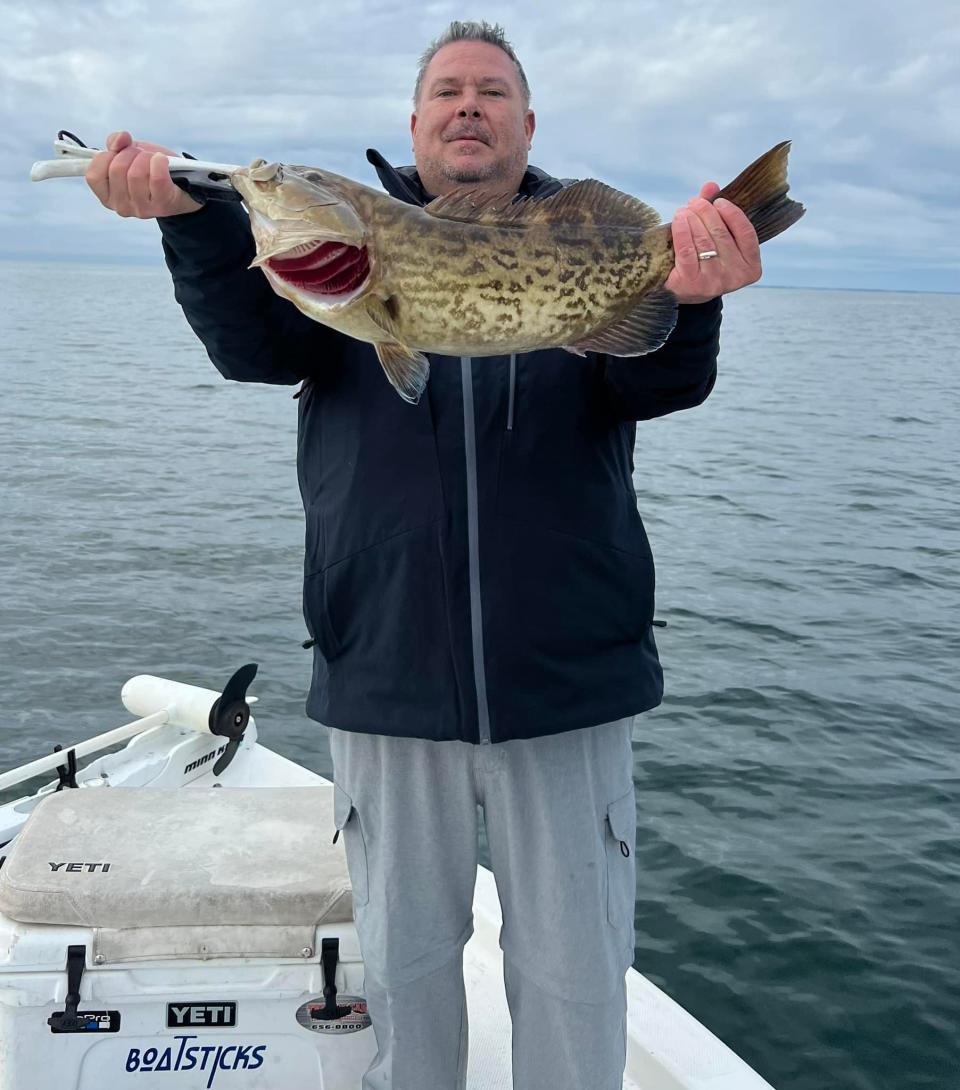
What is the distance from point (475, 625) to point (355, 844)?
2.65 feet

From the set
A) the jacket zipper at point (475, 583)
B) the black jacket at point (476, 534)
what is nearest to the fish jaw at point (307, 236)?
the black jacket at point (476, 534)

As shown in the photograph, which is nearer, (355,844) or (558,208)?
(558,208)

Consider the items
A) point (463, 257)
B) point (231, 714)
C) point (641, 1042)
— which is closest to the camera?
point (463, 257)

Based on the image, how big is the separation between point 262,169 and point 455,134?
40.3 inches

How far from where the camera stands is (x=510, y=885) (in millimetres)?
3295

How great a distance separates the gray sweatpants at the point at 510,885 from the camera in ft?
10.5

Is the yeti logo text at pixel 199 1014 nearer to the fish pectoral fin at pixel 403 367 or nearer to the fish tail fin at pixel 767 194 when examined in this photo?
the fish pectoral fin at pixel 403 367

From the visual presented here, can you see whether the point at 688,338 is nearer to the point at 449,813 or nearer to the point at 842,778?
the point at 449,813

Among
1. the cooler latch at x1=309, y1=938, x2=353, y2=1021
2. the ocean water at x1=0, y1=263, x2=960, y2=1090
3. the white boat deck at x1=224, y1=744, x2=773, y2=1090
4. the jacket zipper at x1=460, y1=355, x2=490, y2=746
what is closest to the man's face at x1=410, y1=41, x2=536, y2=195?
the jacket zipper at x1=460, y1=355, x2=490, y2=746

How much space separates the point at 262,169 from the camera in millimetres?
2309

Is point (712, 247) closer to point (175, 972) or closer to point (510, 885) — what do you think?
point (510, 885)

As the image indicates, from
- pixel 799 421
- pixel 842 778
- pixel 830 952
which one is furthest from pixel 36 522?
pixel 799 421

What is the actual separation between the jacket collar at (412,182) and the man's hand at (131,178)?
0.75 metres

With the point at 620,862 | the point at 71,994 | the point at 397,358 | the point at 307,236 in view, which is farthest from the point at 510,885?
the point at 307,236
